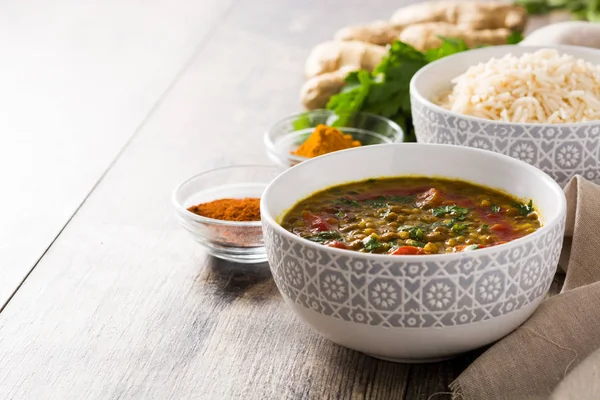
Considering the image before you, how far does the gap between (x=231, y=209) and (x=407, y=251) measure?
685 millimetres

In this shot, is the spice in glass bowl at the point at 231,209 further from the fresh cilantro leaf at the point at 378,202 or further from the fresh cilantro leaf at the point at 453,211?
the fresh cilantro leaf at the point at 453,211

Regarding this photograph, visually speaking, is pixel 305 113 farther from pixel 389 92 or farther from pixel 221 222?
pixel 221 222

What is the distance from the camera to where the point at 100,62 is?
379 centimetres

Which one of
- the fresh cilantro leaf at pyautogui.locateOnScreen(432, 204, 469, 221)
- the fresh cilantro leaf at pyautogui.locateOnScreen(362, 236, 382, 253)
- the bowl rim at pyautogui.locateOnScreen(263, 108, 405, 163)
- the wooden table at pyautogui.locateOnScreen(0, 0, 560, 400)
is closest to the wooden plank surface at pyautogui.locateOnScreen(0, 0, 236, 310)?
the wooden table at pyautogui.locateOnScreen(0, 0, 560, 400)

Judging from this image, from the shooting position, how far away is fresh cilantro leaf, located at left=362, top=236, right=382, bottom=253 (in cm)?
173

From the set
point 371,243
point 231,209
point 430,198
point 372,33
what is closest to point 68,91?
point 372,33

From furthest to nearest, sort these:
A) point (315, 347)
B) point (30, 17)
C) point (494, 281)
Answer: point (30, 17)
point (315, 347)
point (494, 281)

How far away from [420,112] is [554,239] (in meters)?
0.78

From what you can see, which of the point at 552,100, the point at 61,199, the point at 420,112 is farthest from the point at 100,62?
the point at 552,100

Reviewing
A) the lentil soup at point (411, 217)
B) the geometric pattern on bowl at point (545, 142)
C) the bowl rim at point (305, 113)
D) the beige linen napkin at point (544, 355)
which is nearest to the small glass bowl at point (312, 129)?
the bowl rim at point (305, 113)

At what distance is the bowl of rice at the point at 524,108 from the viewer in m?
2.20

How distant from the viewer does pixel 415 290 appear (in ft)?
5.22

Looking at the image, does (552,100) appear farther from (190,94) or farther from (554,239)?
(190,94)

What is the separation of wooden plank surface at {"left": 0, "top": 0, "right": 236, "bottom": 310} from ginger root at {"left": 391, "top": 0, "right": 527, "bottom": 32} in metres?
0.94
